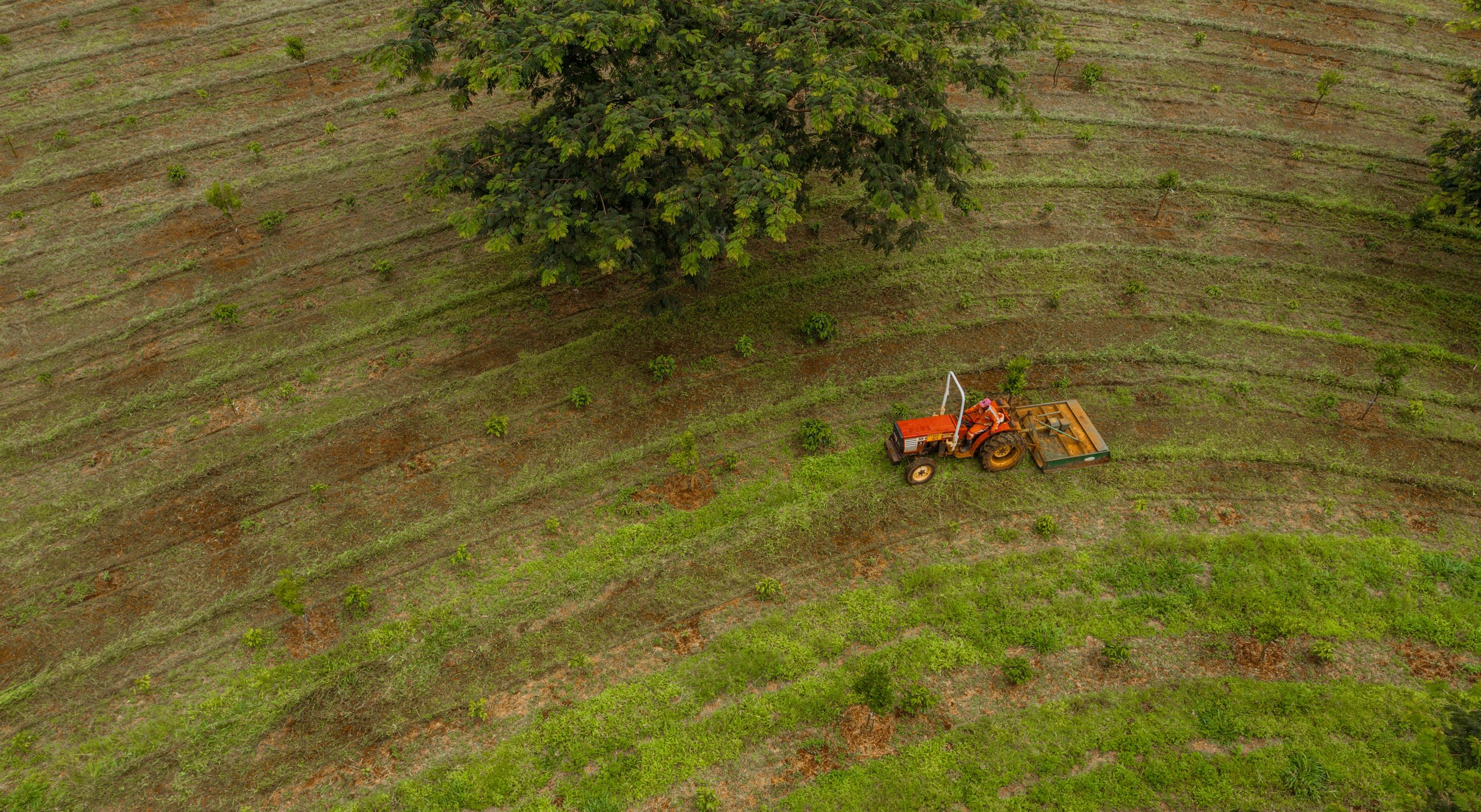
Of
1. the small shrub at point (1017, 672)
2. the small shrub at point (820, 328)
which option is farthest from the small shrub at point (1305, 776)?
the small shrub at point (820, 328)

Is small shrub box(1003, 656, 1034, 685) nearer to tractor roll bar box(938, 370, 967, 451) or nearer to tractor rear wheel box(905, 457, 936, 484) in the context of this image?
tractor rear wheel box(905, 457, 936, 484)

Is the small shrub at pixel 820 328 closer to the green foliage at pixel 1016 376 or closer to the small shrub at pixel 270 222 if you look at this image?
the green foliage at pixel 1016 376

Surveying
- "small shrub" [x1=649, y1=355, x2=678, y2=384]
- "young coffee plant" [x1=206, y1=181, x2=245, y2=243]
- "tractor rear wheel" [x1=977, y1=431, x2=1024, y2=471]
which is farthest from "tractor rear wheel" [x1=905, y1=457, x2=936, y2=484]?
"young coffee plant" [x1=206, y1=181, x2=245, y2=243]

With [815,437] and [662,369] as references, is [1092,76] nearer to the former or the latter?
[815,437]

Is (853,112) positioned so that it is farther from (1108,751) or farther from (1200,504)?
(1108,751)

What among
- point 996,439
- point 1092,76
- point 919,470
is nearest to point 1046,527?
point 996,439

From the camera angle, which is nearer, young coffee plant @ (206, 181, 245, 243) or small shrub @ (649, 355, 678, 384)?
small shrub @ (649, 355, 678, 384)
